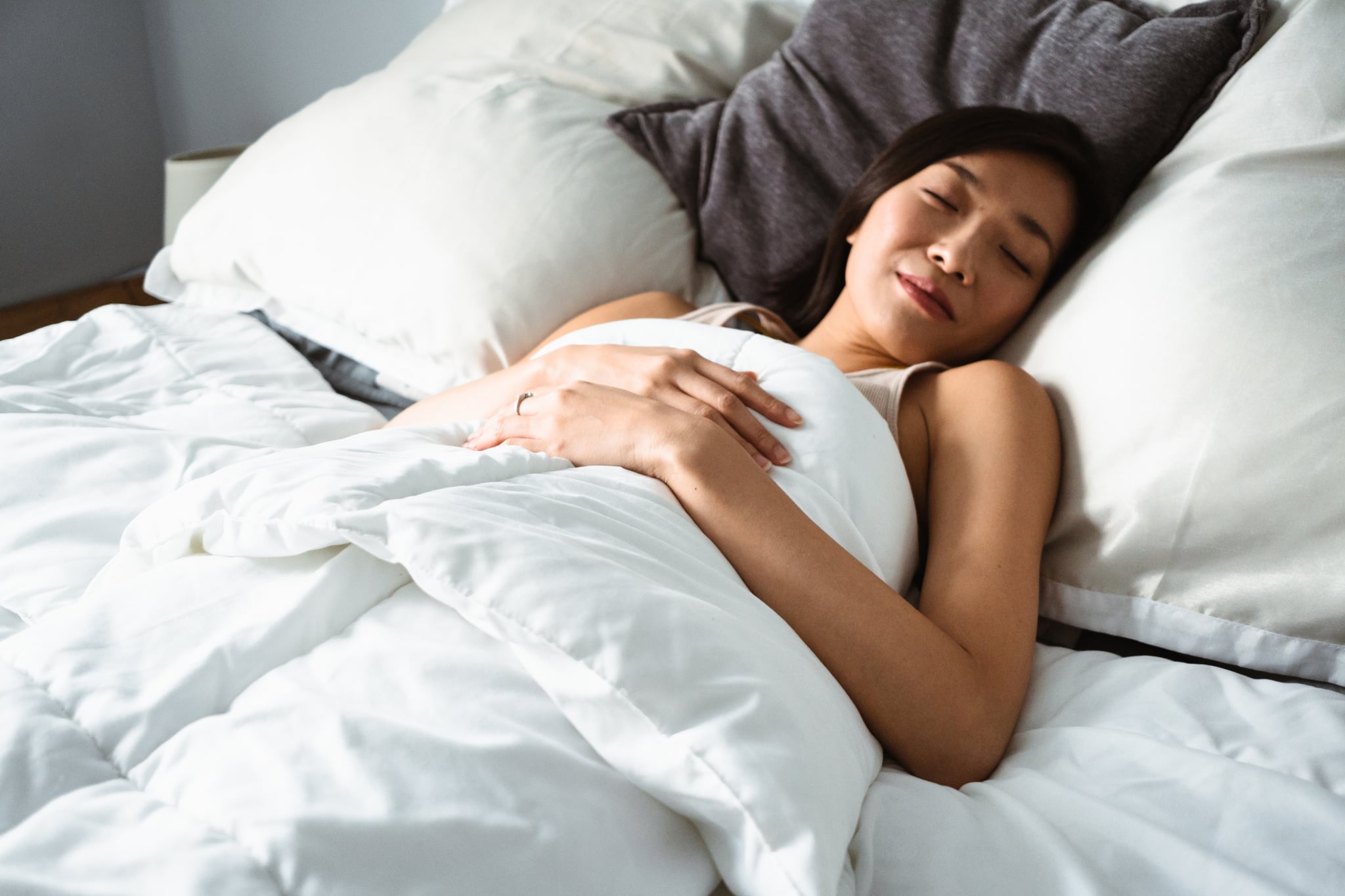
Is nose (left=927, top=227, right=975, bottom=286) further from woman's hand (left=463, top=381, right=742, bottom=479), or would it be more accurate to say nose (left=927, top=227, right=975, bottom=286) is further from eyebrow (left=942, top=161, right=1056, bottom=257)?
woman's hand (left=463, top=381, right=742, bottom=479)

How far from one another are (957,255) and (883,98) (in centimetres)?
29

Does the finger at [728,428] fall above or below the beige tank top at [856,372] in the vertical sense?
above

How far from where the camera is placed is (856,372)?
1063 mm

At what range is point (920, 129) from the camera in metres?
1.08

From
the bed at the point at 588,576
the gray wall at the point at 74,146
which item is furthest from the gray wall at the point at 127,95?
the bed at the point at 588,576

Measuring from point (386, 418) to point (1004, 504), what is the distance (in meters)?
0.81

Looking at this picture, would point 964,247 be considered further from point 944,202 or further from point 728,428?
point 728,428

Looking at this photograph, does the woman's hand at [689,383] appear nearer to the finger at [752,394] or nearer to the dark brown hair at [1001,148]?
the finger at [752,394]

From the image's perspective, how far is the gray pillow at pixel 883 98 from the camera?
1007 millimetres

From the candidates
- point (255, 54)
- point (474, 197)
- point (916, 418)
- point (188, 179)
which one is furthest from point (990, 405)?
point (255, 54)

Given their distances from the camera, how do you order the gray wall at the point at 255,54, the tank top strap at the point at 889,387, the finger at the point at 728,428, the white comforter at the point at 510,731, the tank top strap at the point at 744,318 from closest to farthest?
1. the white comforter at the point at 510,731
2. the finger at the point at 728,428
3. the tank top strap at the point at 889,387
4. the tank top strap at the point at 744,318
5. the gray wall at the point at 255,54

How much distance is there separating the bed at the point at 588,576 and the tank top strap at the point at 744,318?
0.48 feet

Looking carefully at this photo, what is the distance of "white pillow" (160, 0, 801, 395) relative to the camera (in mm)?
1163

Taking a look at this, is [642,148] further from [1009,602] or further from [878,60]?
[1009,602]
